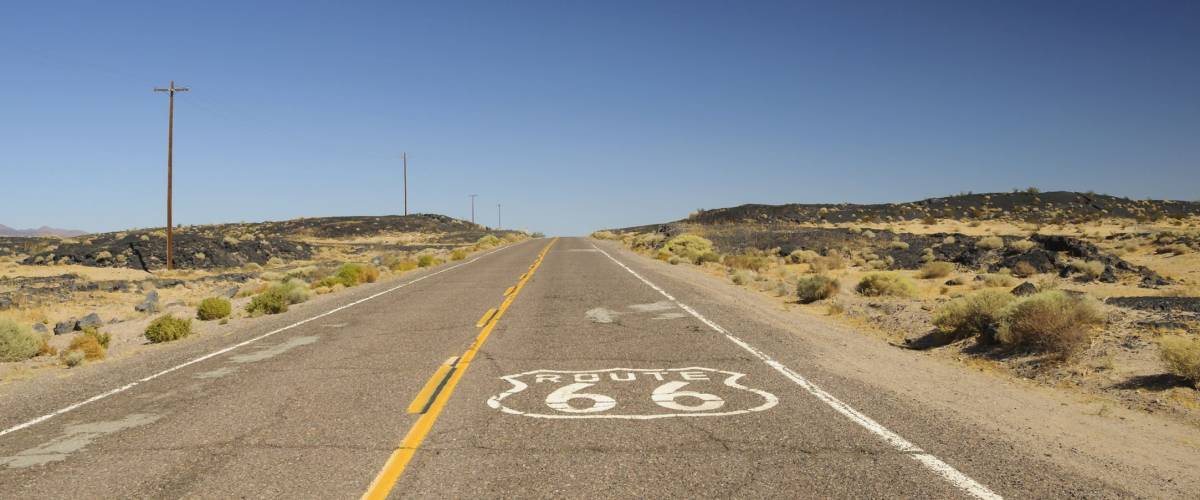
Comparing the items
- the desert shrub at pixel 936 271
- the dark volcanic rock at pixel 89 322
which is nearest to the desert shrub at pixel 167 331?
the dark volcanic rock at pixel 89 322

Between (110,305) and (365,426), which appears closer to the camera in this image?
(365,426)

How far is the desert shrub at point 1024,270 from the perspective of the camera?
25.1 m

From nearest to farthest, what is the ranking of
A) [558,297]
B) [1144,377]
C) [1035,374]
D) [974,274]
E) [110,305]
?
[1144,377], [1035,374], [558,297], [110,305], [974,274]

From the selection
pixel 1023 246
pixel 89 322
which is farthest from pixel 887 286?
pixel 89 322

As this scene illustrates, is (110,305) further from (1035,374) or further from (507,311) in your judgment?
(1035,374)

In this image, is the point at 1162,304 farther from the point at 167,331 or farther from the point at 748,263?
the point at 167,331

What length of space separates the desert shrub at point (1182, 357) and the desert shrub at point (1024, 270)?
1825cm

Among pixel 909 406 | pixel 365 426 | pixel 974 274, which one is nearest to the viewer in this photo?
pixel 365 426

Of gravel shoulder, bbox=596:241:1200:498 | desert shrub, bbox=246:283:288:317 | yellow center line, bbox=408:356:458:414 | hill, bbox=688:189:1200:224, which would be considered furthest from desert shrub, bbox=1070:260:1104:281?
hill, bbox=688:189:1200:224

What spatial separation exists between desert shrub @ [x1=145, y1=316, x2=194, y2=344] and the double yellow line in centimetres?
639

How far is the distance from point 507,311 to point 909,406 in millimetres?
9528

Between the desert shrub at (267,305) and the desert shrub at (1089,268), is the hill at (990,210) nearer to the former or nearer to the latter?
the desert shrub at (1089,268)

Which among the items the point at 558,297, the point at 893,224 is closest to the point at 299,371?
the point at 558,297

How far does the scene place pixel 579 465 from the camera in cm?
516
